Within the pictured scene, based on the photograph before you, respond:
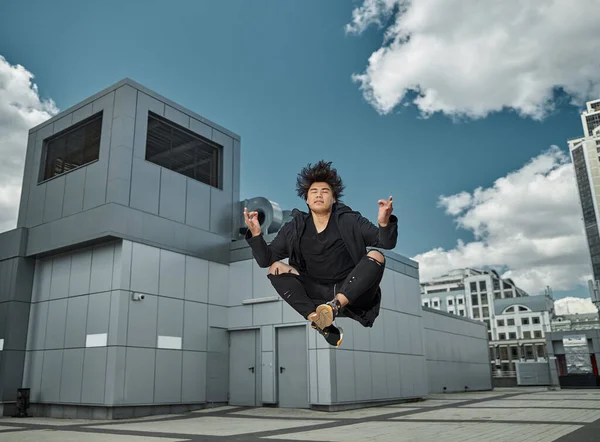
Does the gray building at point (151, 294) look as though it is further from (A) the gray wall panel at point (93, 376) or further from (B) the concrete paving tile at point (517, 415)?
(B) the concrete paving tile at point (517, 415)

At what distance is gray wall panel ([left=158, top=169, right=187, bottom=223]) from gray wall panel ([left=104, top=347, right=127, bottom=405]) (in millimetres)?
6448

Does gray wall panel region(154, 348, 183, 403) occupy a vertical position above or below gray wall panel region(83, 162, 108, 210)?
below

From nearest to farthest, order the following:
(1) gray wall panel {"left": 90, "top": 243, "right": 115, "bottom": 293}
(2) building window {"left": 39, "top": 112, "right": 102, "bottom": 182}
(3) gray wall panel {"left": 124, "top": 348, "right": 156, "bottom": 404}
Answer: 1. (3) gray wall panel {"left": 124, "top": 348, "right": 156, "bottom": 404}
2. (1) gray wall panel {"left": 90, "top": 243, "right": 115, "bottom": 293}
3. (2) building window {"left": 39, "top": 112, "right": 102, "bottom": 182}

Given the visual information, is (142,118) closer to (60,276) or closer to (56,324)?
(60,276)

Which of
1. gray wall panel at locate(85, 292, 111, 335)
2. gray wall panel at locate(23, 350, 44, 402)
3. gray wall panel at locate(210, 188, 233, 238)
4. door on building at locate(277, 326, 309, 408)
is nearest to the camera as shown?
gray wall panel at locate(85, 292, 111, 335)

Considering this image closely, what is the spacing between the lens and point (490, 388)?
44531 millimetres

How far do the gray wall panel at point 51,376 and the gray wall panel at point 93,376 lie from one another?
193 cm

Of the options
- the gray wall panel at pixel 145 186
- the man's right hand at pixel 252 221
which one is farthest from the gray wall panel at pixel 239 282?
the man's right hand at pixel 252 221

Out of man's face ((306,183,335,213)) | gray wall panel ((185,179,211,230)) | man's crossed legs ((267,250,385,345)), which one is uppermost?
gray wall panel ((185,179,211,230))

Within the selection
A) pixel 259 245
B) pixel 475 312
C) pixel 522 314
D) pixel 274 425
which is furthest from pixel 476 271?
pixel 259 245

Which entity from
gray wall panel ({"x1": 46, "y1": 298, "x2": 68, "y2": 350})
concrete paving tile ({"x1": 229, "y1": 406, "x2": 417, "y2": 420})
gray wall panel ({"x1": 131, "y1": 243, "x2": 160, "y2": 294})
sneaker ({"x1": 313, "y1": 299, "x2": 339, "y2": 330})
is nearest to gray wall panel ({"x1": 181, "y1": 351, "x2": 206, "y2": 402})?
concrete paving tile ({"x1": 229, "y1": 406, "x2": 417, "y2": 420})

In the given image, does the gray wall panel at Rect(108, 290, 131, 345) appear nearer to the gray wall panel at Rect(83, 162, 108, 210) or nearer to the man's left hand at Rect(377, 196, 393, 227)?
the gray wall panel at Rect(83, 162, 108, 210)

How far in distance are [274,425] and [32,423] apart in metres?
9.87

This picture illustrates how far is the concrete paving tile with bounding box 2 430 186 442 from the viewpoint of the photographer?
546 inches
